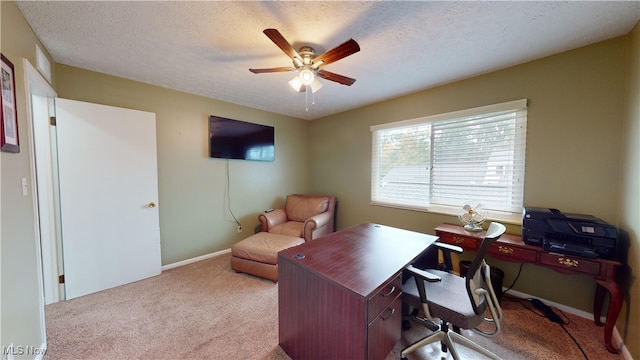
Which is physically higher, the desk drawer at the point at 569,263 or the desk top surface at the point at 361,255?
the desk top surface at the point at 361,255

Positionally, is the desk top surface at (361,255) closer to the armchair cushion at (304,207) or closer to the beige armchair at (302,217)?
the beige armchair at (302,217)

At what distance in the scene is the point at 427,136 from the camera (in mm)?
2938

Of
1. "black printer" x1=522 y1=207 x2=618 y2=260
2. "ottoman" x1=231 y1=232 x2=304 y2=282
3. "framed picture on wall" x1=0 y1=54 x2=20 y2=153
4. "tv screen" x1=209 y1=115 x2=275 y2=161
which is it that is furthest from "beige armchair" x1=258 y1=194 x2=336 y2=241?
"framed picture on wall" x1=0 y1=54 x2=20 y2=153

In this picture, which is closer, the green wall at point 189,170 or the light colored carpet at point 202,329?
the light colored carpet at point 202,329

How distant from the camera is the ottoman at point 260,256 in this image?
256cm

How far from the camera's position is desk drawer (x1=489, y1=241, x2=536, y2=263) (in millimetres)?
1897

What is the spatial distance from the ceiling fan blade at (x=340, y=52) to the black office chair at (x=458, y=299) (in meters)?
1.39

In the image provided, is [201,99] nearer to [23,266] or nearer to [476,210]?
[23,266]

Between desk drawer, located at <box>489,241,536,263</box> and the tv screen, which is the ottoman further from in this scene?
desk drawer, located at <box>489,241,536,263</box>

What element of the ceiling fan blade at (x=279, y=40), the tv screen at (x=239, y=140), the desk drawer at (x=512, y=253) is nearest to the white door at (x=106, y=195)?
the tv screen at (x=239, y=140)

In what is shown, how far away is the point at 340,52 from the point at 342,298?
5.18 ft

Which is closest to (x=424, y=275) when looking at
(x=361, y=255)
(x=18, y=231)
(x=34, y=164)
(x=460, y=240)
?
(x=361, y=255)

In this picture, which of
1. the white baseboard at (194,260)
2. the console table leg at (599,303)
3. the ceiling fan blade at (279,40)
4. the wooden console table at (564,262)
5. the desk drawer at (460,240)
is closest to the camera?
the ceiling fan blade at (279,40)

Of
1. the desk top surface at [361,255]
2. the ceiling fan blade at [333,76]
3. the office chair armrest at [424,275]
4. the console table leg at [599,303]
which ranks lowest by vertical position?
the console table leg at [599,303]
